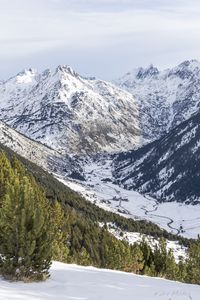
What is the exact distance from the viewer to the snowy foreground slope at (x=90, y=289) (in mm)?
19000

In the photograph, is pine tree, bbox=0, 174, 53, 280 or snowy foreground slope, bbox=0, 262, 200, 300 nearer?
snowy foreground slope, bbox=0, 262, 200, 300

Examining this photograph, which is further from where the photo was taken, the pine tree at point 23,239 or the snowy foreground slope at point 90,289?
the pine tree at point 23,239

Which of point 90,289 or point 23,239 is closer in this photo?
point 90,289

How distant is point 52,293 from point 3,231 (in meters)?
4.43

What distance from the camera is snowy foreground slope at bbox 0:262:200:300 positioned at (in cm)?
1900

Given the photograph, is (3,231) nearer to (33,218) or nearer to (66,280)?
(33,218)

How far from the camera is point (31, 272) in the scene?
2162 centimetres

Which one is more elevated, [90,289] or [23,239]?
[23,239]

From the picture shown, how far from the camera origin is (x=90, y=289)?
20875 millimetres

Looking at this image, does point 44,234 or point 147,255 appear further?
point 147,255

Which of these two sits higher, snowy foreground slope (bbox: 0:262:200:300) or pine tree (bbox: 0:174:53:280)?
pine tree (bbox: 0:174:53:280)

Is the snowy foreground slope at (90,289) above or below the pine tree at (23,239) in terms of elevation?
below

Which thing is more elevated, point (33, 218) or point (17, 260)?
point (33, 218)

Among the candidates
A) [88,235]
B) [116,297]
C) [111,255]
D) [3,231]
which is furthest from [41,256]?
[88,235]
